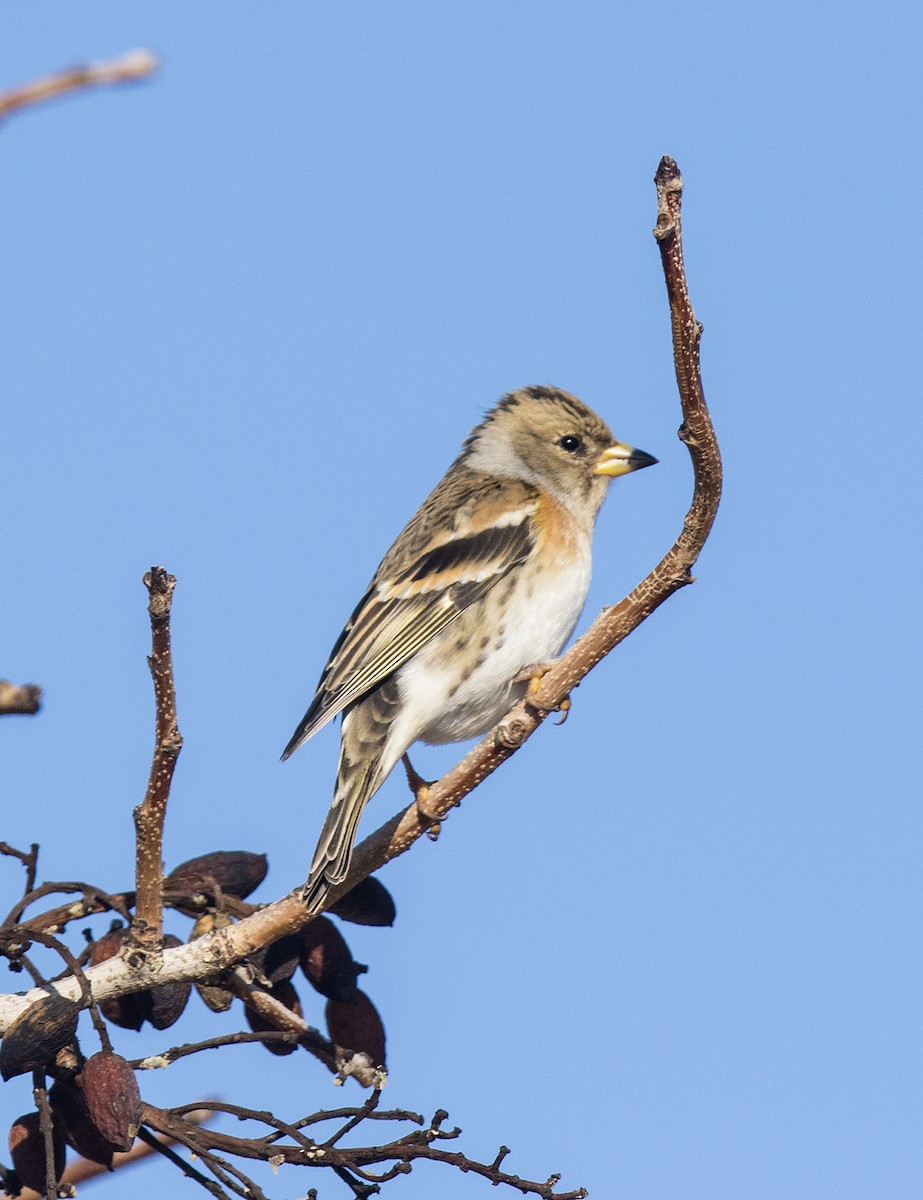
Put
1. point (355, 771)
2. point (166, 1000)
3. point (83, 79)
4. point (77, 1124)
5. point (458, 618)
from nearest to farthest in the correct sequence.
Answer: point (83, 79) < point (77, 1124) < point (166, 1000) < point (355, 771) < point (458, 618)

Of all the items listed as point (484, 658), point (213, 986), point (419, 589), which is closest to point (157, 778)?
point (213, 986)

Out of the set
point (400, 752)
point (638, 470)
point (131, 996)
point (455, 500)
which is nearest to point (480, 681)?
point (400, 752)

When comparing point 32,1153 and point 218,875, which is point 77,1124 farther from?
point 218,875

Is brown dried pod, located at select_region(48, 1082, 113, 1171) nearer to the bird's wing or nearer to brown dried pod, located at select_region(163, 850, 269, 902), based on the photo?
brown dried pod, located at select_region(163, 850, 269, 902)

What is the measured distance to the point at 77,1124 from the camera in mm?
3543

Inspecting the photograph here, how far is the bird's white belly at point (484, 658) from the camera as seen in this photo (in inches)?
238

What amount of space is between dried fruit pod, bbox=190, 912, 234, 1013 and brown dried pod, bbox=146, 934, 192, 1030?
8 centimetres

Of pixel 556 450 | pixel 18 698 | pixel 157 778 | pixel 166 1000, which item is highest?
pixel 556 450

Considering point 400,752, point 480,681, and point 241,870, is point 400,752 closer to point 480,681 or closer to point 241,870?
point 480,681

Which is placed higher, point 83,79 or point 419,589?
point 419,589

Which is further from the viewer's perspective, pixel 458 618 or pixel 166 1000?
pixel 458 618

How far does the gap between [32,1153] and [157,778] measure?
1054 mm

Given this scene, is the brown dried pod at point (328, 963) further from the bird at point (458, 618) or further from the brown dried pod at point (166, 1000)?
the bird at point (458, 618)

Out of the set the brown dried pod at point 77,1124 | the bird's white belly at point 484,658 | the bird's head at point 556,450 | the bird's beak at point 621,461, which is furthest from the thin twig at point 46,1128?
the bird's beak at point 621,461
